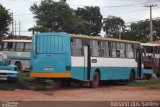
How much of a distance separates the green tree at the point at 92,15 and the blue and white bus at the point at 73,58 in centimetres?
5512

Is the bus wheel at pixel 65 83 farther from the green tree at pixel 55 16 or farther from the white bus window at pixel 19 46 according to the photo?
the green tree at pixel 55 16

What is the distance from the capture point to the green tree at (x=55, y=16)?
66.4 metres

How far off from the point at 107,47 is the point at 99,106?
38.2 ft

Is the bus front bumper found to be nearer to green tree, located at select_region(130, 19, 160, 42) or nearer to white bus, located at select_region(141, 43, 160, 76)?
white bus, located at select_region(141, 43, 160, 76)

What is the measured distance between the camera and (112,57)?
28.0 m

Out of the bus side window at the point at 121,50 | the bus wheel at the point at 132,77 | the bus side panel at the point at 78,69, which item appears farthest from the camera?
the bus wheel at the point at 132,77

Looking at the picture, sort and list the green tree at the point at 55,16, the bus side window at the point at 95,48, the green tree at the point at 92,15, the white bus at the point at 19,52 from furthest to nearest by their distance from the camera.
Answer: the green tree at the point at 92,15 → the green tree at the point at 55,16 → the white bus at the point at 19,52 → the bus side window at the point at 95,48

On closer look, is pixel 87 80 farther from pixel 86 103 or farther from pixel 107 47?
pixel 86 103

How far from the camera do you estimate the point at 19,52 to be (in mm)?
39219

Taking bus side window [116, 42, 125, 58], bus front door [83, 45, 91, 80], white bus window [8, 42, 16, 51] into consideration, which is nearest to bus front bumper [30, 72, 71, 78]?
bus front door [83, 45, 91, 80]

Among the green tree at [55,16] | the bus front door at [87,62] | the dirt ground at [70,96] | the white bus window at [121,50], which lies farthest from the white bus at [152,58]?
the green tree at [55,16]

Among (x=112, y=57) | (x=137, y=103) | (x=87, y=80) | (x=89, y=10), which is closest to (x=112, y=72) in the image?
(x=112, y=57)

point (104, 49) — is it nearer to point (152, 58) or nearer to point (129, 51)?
point (129, 51)

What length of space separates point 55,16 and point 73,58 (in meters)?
42.7
